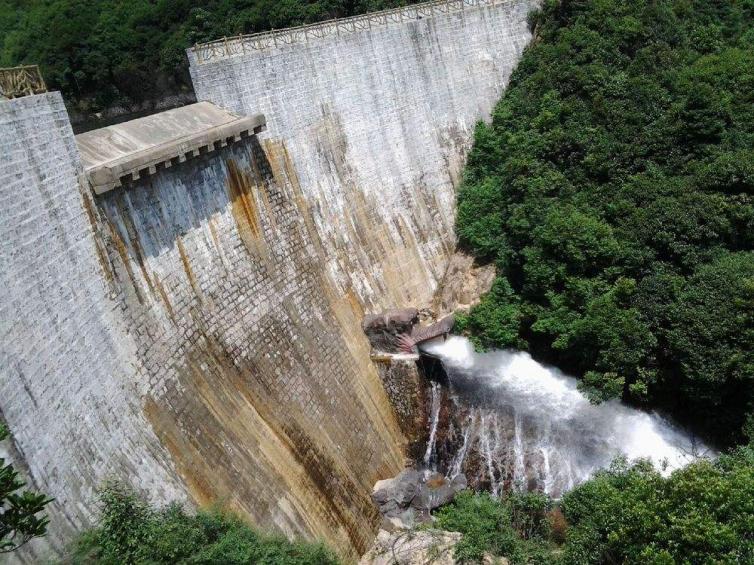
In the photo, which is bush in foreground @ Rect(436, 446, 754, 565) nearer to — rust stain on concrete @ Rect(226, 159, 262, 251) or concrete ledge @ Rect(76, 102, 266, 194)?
rust stain on concrete @ Rect(226, 159, 262, 251)

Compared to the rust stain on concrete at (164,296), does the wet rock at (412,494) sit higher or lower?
lower

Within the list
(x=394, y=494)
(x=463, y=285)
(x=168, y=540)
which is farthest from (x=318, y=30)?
(x=168, y=540)

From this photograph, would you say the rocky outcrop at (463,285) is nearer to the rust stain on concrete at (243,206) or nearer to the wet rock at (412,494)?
the wet rock at (412,494)

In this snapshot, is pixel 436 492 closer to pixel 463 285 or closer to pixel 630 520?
pixel 630 520

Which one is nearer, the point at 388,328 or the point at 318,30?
the point at 388,328

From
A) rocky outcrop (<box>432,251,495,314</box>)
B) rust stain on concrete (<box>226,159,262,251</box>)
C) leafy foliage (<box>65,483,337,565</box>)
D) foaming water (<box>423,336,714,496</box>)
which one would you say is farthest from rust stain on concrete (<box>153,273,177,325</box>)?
rocky outcrop (<box>432,251,495,314</box>)

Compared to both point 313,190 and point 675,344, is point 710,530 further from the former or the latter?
point 313,190

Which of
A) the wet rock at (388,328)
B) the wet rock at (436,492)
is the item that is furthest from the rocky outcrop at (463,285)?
the wet rock at (436,492)
